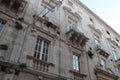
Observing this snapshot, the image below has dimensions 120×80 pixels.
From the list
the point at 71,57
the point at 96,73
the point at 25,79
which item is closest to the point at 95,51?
the point at 96,73

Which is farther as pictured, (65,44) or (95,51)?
(95,51)

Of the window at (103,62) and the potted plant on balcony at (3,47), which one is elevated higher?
the window at (103,62)

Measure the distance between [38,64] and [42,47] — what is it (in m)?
1.65

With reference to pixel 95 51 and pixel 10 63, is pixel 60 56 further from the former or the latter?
pixel 95 51

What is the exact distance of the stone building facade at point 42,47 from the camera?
784 centimetres

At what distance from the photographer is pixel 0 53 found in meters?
7.43

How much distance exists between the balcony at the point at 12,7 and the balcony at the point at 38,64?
11.1 ft

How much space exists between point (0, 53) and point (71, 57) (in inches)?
222

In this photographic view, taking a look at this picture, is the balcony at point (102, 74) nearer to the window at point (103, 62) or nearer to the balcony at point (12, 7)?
the window at point (103, 62)

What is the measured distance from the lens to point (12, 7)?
9.77 meters

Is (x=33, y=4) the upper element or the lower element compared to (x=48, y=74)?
upper

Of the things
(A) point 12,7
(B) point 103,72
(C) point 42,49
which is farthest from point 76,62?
(A) point 12,7

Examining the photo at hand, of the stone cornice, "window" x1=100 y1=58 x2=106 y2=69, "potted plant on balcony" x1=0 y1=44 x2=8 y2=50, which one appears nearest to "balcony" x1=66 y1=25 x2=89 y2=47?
the stone cornice

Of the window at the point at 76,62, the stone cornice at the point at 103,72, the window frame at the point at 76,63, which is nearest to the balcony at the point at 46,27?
the window frame at the point at 76,63
